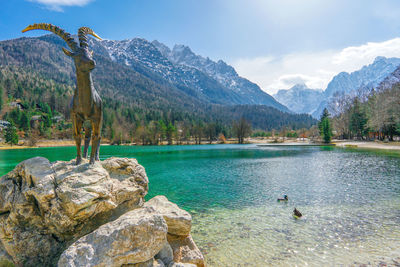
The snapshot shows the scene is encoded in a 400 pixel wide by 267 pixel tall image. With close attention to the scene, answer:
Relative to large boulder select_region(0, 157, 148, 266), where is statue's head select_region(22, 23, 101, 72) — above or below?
above

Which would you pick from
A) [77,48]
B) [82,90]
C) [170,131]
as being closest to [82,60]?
[77,48]

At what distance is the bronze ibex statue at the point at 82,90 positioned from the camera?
6129 mm

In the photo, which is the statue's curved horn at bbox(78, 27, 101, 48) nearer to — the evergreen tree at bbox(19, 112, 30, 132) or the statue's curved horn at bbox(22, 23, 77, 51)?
the statue's curved horn at bbox(22, 23, 77, 51)

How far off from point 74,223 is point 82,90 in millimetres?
3791

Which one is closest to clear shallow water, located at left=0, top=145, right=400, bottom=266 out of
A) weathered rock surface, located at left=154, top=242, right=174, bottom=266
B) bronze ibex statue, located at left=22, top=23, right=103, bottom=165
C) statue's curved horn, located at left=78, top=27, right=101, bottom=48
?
weathered rock surface, located at left=154, top=242, right=174, bottom=266

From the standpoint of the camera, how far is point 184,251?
19.7ft

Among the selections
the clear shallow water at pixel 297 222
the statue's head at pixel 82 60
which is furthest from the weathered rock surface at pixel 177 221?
the statue's head at pixel 82 60

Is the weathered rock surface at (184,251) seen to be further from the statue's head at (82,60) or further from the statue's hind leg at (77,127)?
the statue's head at (82,60)

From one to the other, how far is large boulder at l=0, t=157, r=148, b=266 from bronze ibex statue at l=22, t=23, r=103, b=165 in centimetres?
123

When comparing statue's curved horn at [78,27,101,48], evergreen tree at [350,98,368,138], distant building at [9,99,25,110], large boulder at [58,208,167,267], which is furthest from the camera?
distant building at [9,99,25,110]

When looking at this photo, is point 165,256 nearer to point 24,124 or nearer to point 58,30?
point 58,30

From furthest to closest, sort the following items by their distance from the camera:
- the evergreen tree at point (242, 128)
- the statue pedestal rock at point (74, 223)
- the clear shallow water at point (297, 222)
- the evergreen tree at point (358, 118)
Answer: the evergreen tree at point (242, 128) < the evergreen tree at point (358, 118) < the clear shallow water at point (297, 222) < the statue pedestal rock at point (74, 223)

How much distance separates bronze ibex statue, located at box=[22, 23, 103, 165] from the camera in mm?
6129

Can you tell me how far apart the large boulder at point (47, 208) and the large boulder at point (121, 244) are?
0.86 m
